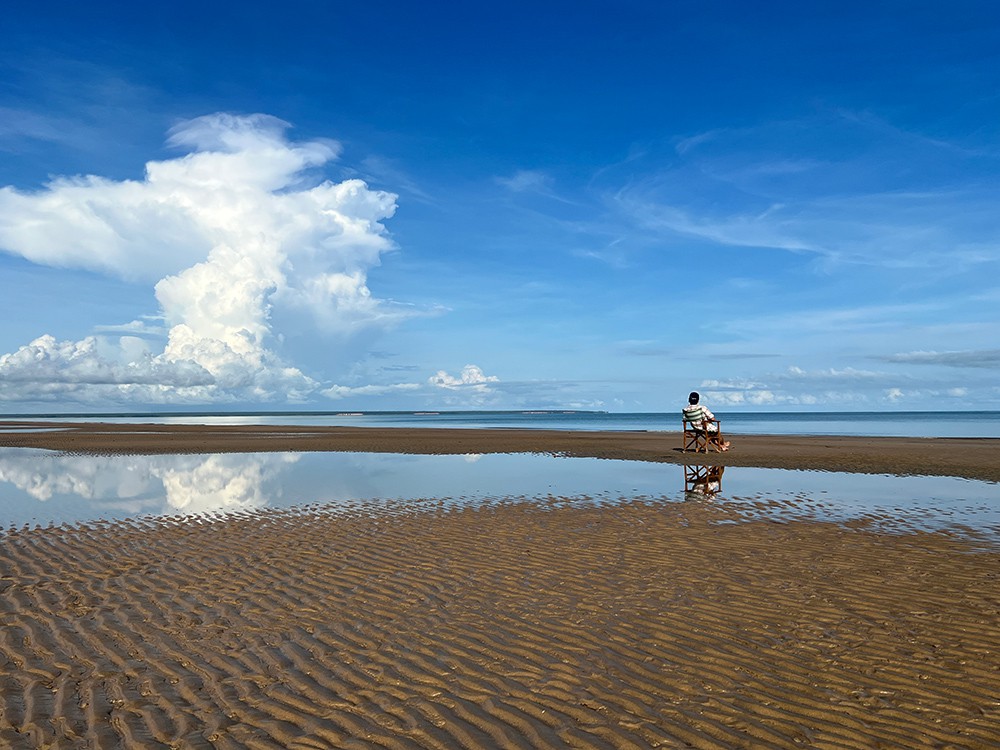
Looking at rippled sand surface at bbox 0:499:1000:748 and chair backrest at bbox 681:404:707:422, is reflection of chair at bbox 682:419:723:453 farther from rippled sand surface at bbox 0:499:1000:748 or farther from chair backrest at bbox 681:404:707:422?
rippled sand surface at bbox 0:499:1000:748

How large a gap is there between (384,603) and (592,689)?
13.5 feet

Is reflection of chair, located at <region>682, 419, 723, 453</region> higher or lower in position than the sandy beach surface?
higher

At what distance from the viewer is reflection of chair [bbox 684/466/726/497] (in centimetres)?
2219

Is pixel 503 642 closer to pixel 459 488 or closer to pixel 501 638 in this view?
pixel 501 638

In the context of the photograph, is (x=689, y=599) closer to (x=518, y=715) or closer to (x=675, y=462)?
(x=518, y=715)

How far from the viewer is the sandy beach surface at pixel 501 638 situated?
611 centimetres

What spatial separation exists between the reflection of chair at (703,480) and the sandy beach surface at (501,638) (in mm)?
6752

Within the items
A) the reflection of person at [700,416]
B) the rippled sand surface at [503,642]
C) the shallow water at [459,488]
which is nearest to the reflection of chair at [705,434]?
the reflection of person at [700,416]

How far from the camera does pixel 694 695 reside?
6.70 meters

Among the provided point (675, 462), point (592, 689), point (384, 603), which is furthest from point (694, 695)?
point (675, 462)

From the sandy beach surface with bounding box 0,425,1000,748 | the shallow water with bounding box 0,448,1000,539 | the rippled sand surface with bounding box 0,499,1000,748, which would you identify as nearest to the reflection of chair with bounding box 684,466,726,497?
the shallow water with bounding box 0,448,1000,539

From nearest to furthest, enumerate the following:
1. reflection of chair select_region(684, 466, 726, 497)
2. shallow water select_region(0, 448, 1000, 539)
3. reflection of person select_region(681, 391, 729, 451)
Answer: shallow water select_region(0, 448, 1000, 539)
reflection of chair select_region(684, 466, 726, 497)
reflection of person select_region(681, 391, 729, 451)

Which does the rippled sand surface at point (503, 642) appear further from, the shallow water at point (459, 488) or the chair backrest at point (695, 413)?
the chair backrest at point (695, 413)

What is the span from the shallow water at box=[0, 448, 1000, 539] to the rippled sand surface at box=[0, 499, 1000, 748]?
3971 millimetres
